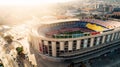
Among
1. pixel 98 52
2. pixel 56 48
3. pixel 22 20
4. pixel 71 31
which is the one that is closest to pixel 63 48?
pixel 56 48

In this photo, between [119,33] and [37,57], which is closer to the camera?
[37,57]

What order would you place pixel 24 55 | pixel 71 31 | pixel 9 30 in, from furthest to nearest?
pixel 9 30 < pixel 71 31 < pixel 24 55

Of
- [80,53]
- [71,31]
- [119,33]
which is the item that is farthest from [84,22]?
[80,53]

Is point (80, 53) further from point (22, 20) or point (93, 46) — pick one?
point (22, 20)

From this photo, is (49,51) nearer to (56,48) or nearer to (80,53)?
(56,48)

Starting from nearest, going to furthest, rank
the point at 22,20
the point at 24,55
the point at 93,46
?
the point at 93,46
the point at 24,55
the point at 22,20

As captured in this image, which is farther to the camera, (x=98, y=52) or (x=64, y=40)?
(x=98, y=52)

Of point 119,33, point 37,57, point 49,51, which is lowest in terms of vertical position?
point 37,57

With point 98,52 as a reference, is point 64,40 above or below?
above

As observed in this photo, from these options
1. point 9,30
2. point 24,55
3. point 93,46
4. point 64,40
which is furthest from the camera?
point 9,30
